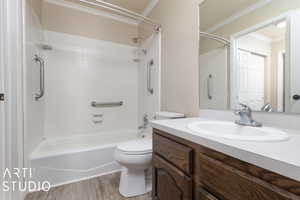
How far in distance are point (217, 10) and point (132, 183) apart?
1.79 metres

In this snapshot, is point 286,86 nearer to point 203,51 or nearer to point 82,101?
point 203,51

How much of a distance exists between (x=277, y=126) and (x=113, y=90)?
2267mm

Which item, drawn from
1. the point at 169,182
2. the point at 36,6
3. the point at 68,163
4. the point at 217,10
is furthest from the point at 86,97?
the point at 217,10

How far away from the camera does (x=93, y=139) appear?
2281 mm

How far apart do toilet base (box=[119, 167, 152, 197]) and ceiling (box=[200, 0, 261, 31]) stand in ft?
5.12

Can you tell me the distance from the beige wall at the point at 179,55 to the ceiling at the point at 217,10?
0.25 ft

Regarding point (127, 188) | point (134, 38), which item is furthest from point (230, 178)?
point (134, 38)

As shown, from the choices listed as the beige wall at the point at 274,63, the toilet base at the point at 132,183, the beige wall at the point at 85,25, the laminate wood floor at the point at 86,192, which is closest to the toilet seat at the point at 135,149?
the toilet base at the point at 132,183

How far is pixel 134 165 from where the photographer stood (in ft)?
4.35

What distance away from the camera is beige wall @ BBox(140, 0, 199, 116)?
4.48 feet

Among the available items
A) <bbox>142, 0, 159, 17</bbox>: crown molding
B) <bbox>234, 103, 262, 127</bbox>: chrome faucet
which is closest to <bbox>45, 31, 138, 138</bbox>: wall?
<bbox>142, 0, 159, 17</bbox>: crown molding

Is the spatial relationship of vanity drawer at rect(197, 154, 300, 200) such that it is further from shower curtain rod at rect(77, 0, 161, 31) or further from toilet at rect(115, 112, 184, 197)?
shower curtain rod at rect(77, 0, 161, 31)

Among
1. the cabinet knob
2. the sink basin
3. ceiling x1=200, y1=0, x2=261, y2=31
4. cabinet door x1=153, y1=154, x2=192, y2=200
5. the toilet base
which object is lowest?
the toilet base

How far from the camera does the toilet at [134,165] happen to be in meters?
1.31
